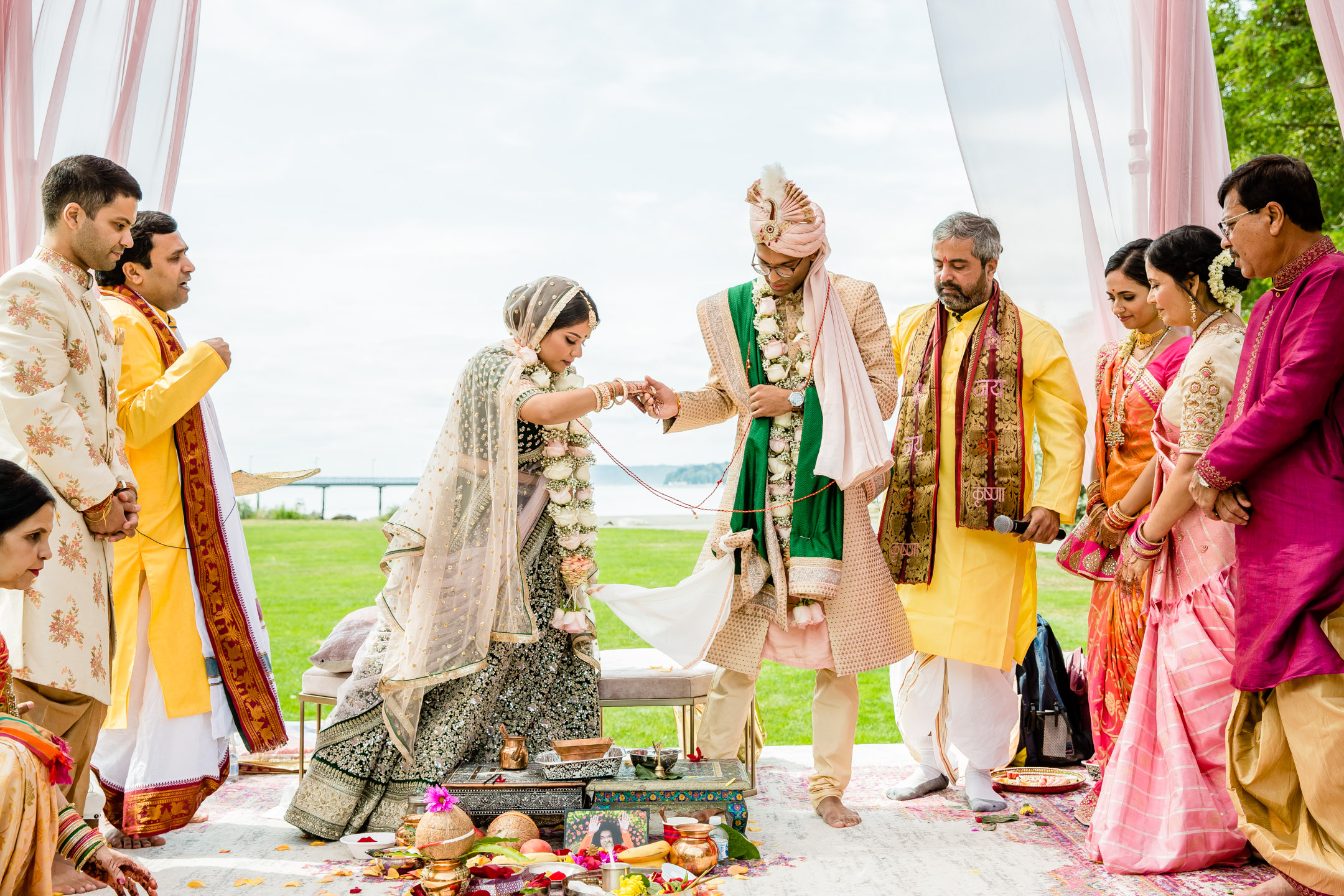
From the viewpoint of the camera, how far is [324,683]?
12.8 feet

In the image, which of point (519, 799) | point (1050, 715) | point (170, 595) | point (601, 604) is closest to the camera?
point (519, 799)

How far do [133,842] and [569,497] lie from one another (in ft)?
5.92

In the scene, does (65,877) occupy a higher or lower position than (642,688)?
lower

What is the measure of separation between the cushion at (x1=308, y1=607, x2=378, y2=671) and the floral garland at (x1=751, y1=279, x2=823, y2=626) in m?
1.53

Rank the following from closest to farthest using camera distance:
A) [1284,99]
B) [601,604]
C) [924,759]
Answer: [924,759]
[601,604]
[1284,99]

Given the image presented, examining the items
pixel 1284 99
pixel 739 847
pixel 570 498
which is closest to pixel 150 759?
pixel 570 498

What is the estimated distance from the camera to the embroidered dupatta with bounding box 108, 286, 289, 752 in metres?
3.52

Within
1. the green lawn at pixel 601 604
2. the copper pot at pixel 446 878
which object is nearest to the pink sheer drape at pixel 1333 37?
the copper pot at pixel 446 878

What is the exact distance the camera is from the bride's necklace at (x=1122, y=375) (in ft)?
12.0

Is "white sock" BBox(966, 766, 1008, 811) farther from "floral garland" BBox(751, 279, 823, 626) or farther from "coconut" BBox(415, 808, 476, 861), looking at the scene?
"coconut" BBox(415, 808, 476, 861)

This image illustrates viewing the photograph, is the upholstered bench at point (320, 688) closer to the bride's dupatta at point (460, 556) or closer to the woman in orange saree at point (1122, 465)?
the bride's dupatta at point (460, 556)

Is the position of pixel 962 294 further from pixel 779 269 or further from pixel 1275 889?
pixel 1275 889

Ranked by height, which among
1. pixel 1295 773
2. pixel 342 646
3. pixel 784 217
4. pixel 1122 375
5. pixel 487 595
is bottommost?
pixel 1295 773

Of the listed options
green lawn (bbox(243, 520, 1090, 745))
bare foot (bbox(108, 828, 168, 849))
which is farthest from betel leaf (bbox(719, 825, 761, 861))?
green lawn (bbox(243, 520, 1090, 745))
